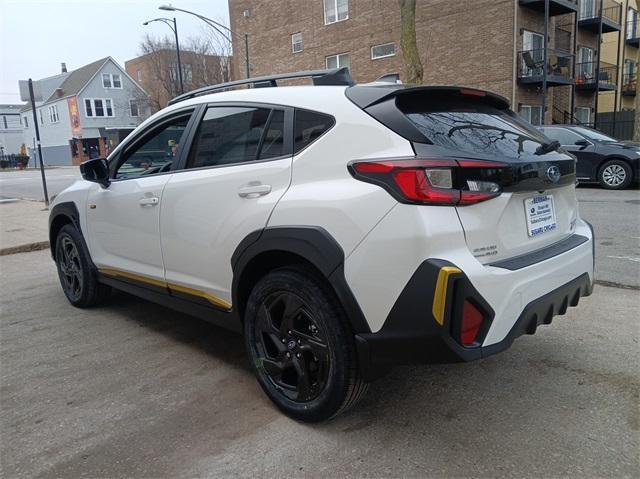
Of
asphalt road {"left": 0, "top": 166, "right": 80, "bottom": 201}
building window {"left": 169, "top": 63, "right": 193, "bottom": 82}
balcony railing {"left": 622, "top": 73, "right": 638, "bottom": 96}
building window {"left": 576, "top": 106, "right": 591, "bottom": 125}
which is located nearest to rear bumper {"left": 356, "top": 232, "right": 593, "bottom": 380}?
asphalt road {"left": 0, "top": 166, "right": 80, "bottom": 201}

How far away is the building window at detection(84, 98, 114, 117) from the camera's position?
164ft

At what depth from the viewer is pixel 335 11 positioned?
2708 centimetres

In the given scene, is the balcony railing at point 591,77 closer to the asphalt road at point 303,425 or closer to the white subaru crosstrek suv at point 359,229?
the asphalt road at point 303,425

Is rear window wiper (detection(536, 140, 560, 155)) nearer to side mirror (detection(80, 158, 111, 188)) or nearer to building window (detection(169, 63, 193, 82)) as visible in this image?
side mirror (detection(80, 158, 111, 188))

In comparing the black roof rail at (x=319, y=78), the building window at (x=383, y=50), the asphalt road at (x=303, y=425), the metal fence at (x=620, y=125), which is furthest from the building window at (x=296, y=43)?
the asphalt road at (x=303, y=425)

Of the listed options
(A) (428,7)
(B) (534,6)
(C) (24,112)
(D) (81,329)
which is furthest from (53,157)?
(D) (81,329)

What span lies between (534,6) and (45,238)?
69.7ft

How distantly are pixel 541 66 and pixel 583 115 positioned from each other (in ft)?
23.5

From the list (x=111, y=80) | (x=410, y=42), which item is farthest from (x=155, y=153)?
(x=111, y=80)

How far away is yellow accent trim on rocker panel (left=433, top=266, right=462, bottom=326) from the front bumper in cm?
1

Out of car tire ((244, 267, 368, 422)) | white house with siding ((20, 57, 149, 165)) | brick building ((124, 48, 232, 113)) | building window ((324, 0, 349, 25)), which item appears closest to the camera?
car tire ((244, 267, 368, 422))

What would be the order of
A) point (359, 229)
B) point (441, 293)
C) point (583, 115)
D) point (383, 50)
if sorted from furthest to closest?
point (583, 115), point (383, 50), point (359, 229), point (441, 293)

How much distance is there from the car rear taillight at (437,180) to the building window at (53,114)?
191ft

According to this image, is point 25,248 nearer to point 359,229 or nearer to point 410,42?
point 359,229
